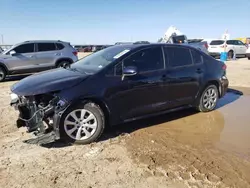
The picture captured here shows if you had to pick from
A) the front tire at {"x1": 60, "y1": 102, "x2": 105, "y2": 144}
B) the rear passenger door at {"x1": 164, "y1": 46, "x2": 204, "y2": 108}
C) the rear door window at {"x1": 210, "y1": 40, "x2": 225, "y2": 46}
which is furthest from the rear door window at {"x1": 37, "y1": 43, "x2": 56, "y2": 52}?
the rear door window at {"x1": 210, "y1": 40, "x2": 225, "y2": 46}

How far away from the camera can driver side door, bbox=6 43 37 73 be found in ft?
40.4

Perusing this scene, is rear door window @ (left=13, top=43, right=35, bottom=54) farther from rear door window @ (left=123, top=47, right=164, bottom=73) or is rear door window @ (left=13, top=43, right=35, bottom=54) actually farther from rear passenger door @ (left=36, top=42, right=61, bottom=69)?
rear door window @ (left=123, top=47, right=164, bottom=73)

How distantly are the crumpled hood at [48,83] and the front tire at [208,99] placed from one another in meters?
2.96

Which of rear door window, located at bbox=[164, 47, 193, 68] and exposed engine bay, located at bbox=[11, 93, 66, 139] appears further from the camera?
rear door window, located at bbox=[164, 47, 193, 68]

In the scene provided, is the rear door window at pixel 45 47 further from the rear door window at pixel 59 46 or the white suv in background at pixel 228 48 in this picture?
the white suv in background at pixel 228 48

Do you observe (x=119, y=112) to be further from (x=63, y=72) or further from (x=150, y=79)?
(x=63, y=72)

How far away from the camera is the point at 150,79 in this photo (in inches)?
204

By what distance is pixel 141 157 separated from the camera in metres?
4.05

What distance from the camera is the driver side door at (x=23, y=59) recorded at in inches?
485

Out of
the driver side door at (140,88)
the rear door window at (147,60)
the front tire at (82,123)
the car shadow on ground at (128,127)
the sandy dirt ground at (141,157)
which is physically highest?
the rear door window at (147,60)

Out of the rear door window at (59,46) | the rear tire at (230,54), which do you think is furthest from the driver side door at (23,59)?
the rear tire at (230,54)

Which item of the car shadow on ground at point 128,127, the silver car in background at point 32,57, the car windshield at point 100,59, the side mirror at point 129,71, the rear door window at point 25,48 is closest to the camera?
the car shadow on ground at point 128,127

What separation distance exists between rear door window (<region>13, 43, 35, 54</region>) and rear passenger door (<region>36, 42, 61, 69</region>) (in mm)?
258

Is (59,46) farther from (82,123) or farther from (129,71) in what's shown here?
(82,123)
